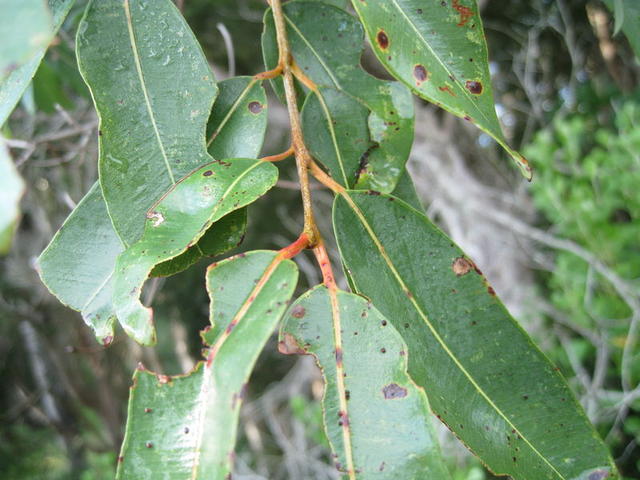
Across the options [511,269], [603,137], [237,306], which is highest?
[237,306]

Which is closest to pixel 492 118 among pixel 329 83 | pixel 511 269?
pixel 329 83

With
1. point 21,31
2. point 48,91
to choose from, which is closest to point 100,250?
point 21,31

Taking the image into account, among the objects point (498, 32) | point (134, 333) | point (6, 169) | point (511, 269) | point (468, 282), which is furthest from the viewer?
point (498, 32)

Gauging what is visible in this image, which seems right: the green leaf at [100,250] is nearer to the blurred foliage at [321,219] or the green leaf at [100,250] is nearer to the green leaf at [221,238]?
the green leaf at [221,238]

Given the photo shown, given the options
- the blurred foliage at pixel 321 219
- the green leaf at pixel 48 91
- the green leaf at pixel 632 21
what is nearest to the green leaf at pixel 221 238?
the green leaf at pixel 632 21

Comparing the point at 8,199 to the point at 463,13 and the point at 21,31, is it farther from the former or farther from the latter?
the point at 463,13

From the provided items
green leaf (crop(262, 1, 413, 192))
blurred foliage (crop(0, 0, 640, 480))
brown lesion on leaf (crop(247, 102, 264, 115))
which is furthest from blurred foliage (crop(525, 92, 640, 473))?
brown lesion on leaf (crop(247, 102, 264, 115))

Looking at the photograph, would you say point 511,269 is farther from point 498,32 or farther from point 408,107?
point 408,107
